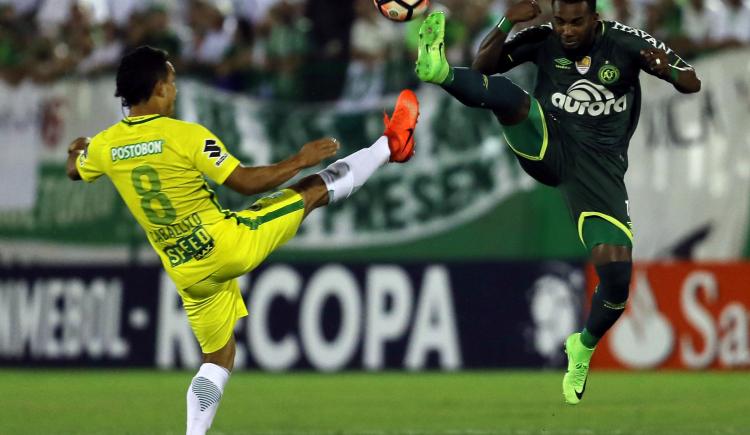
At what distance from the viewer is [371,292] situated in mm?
15570

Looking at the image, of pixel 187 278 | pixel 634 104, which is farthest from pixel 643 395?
pixel 187 278

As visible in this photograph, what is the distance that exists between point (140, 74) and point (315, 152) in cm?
101

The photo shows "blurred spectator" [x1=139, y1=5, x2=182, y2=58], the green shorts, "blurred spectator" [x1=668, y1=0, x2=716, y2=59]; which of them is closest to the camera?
the green shorts

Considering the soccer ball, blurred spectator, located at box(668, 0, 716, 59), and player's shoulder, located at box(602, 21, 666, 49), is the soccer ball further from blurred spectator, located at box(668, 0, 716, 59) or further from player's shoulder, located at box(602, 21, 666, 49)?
blurred spectator, located at box(668, 0, 716, 59)

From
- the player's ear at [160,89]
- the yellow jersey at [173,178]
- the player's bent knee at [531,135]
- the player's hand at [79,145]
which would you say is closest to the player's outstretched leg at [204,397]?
the yellow jersey at [173,178]

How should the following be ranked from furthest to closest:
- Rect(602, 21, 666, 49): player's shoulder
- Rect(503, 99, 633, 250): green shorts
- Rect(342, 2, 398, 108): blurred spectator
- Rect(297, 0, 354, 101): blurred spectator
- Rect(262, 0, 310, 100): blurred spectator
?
Rect(262, 0, 310, 100): blurred spectator
Rect(297, 0, 354, 101): blurred spectator
Rect(342, 2, 398, 108): blurred spectator
Rect(503, 99, 633, 250): green shorts
Rect(602, 21, 666, 49): player's shoulder

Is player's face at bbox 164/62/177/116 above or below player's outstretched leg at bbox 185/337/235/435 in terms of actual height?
above

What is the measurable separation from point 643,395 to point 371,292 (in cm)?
387

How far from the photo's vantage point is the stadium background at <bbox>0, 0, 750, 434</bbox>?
14695 millimetres

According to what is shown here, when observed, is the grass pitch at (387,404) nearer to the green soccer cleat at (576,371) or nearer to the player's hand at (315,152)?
the green soccer cleat at (576,371)

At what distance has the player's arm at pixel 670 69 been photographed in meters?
8.22

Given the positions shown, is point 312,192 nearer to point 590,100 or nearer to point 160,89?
point 160,89

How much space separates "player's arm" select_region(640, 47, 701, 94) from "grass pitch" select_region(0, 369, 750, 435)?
255 centimetres

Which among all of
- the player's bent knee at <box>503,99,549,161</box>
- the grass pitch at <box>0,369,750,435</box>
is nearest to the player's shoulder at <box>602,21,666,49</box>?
the player's bent knee at <box>503,99,549,161</box>
